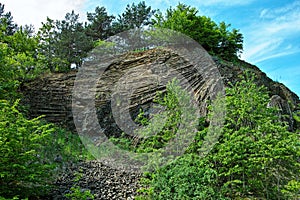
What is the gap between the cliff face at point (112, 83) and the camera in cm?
819

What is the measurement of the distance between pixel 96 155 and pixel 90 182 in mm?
1774

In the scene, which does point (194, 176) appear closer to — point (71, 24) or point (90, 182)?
point (90, 182)

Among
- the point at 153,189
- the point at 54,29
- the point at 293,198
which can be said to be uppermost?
the point at 54,29

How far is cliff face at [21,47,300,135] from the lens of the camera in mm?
8188

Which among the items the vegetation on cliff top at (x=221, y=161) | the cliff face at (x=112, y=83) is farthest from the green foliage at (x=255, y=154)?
the cliff face at (x=112, y=83)

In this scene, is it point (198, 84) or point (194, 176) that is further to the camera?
point (198, 84)

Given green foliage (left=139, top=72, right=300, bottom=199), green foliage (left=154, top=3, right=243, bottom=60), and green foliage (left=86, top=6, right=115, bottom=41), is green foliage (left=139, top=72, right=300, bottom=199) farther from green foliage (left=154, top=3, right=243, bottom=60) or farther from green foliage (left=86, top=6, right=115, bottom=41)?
green foliage (left=86, top=6, right=115, bottom=41)

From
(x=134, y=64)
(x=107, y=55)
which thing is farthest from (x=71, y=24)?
(x=134, y=64)

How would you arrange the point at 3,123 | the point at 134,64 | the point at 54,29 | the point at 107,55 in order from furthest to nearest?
1. the point at 54,29
2. the point at 107,55
3. the point at 134,64
4. the point at 3,123

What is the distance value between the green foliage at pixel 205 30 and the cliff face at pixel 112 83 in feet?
3.91

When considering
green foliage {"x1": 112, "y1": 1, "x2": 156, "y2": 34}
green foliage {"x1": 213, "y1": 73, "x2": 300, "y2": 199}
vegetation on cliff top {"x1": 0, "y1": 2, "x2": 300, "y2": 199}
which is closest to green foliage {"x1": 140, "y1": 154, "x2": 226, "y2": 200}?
vegetation on cliff top {"x1": 0, "y1": 2, "x2": 300, "y2": 199}

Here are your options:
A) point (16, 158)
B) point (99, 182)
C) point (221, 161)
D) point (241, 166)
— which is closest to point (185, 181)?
point (221, 161)

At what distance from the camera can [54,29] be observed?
39.5 feet

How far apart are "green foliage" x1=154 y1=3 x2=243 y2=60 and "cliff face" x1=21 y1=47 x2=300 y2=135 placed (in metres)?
1.19
